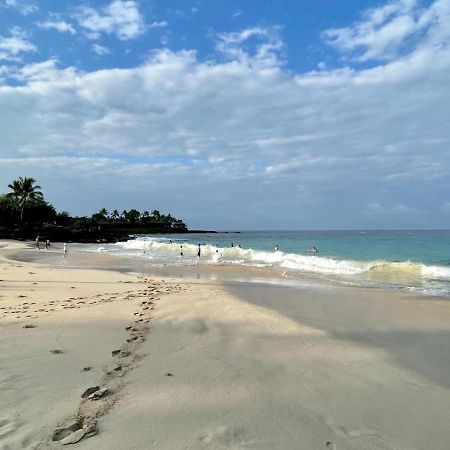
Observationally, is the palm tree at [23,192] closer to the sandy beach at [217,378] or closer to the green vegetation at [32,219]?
the green vegetation at [32,219]

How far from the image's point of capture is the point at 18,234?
67.8 metres

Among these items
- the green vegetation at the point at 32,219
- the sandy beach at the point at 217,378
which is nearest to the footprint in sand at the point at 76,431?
the sandy beach at the point at 217,378

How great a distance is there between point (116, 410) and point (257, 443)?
1460mm

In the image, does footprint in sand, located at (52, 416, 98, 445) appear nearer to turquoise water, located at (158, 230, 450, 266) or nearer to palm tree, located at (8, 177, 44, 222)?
turquoise water, located at (158, 230, 450, 266)

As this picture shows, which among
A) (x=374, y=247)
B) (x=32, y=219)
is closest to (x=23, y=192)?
(x=32, y=219)

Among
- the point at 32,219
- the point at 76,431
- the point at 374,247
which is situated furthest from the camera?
the point at 32,219

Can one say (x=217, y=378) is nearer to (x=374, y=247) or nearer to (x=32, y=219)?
(x=374, y=247)

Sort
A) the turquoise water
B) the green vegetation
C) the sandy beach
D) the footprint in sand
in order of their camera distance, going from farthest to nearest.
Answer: the green vegetation, the turquoise water, the sandy beach, the footprint in sand

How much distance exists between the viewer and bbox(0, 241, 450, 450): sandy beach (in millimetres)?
3330

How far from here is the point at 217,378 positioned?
464cm

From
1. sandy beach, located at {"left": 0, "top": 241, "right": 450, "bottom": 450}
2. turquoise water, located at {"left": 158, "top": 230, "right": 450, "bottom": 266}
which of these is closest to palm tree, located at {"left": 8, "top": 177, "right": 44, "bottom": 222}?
turquoise water, located at {"left": 158, "top": 230, "right": 450, "bottom": 266}

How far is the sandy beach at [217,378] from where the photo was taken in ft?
10.9

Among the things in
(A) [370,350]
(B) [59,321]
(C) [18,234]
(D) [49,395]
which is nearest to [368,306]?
(A) [370,350]

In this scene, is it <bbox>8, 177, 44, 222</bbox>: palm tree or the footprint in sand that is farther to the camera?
<bbox>8, 177, 44, 222</bbox>: palm tree
